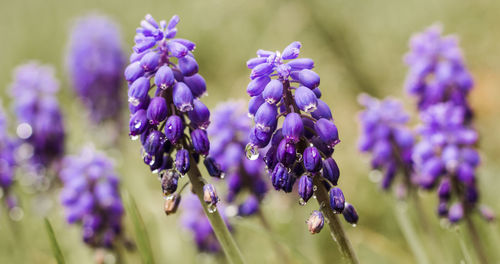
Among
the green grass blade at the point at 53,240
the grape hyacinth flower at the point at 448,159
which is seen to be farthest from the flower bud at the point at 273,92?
the grape hyacinth flower at the point at 448,159

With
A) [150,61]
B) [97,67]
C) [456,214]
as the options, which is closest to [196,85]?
[150,61]

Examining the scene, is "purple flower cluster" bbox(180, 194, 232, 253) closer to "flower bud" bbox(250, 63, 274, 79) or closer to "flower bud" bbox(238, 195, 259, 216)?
"flower bud" bbox(238, 195, 259, 216)

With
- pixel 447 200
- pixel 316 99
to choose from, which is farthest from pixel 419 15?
pixel 316 99

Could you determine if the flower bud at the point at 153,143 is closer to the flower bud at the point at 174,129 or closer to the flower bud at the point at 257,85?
the flower bud at the point at 174,129

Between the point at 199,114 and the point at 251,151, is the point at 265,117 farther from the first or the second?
the point at 199,114

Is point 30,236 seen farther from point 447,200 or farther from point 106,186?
point 447,200

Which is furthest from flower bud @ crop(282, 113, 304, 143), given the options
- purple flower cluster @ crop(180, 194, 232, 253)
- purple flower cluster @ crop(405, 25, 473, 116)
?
purple flower cluster @ crop(180, 194, 232, 253)
